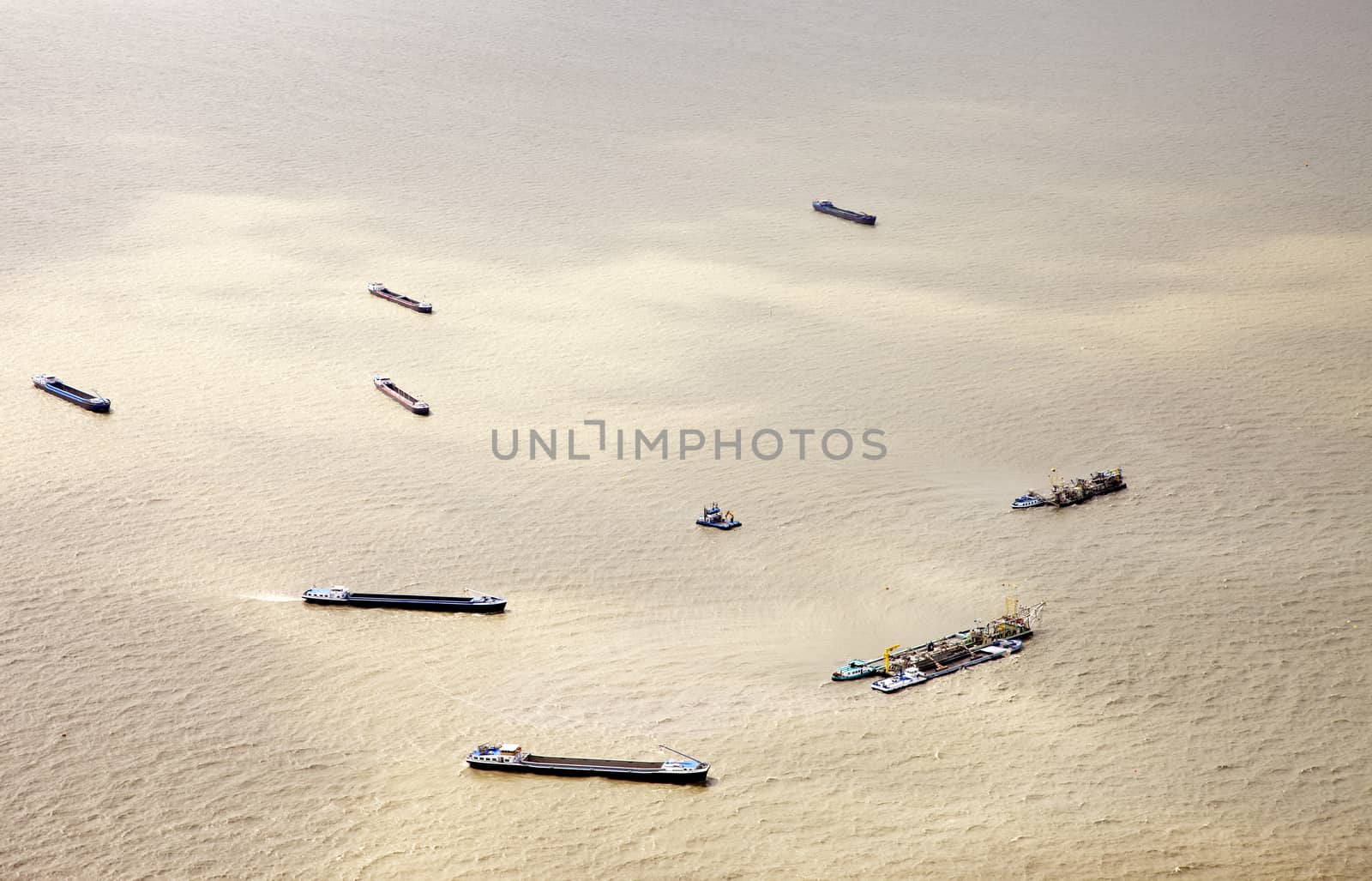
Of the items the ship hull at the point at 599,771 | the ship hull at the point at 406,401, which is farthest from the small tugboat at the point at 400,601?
the ship hull at the point at 406,401

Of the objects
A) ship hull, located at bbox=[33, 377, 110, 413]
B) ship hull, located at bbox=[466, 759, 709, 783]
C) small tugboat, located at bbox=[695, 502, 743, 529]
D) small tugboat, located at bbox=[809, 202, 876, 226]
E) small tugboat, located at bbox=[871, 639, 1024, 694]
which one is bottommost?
ship hull, located at bbox=[466, 759, 709, 783]

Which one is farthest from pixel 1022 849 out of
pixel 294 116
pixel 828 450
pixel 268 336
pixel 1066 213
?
pixel 294 116

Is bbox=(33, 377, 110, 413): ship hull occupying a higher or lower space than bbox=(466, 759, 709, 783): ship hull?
higher

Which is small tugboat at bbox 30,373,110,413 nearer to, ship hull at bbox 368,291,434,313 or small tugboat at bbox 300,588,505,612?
ship hull at bbox 368,291,434,313

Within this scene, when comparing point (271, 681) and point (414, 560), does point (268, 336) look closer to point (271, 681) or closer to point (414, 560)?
point (414, 560)

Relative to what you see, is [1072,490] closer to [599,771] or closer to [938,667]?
[938,667]

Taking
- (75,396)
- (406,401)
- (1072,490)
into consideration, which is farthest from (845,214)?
(75,396)

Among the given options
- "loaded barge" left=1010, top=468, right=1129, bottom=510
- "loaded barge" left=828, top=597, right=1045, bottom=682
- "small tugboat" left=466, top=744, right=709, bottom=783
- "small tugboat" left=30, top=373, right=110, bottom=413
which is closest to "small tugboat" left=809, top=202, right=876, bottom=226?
"loaded barge" left=1010, top=468, right=1129, bottom=510
